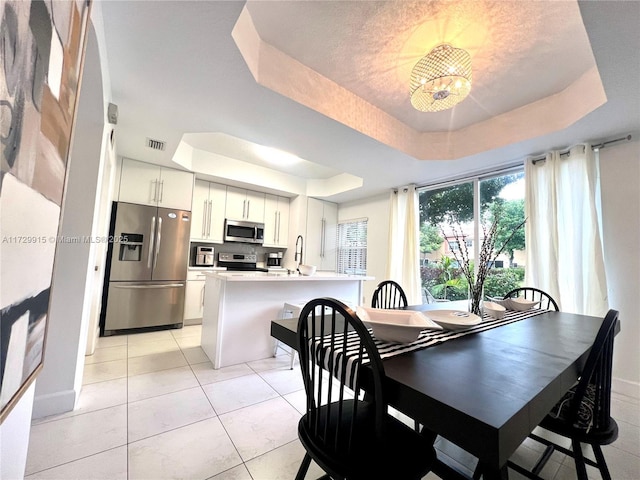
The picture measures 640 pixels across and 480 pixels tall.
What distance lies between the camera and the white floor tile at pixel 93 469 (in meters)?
1.29

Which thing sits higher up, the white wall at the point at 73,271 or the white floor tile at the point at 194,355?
the white wall at the point at 73,271

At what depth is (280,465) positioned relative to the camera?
142 centimetres

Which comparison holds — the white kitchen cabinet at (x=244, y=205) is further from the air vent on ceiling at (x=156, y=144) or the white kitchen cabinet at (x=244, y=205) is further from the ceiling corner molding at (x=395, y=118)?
the ceiling corner molding at (x=395, y=118)

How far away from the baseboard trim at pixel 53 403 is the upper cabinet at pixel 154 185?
2.45 metres

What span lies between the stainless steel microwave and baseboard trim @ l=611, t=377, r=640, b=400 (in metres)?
4.69

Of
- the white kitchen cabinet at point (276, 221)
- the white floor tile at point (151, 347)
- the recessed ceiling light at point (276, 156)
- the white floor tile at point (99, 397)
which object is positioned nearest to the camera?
the white floor tile at point (99, 397)

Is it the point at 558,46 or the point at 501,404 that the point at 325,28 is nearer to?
the point at 558,46

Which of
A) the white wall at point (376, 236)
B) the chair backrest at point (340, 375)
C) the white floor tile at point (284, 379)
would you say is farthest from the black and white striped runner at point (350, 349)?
the white wall at point (376, 236)

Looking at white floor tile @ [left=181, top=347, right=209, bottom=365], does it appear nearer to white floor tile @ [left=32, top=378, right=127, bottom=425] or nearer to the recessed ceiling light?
white floor tile @ [left=32, top=378, right=127, bottom=425]

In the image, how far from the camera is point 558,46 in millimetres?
1817

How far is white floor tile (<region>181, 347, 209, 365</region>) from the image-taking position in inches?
106

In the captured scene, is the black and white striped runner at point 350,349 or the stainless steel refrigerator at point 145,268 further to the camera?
the stainless steel refrigerator at point 145,268

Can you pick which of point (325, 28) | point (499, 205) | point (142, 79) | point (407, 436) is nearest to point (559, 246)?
point (499, 205)

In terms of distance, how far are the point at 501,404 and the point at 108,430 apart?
6.95ft
